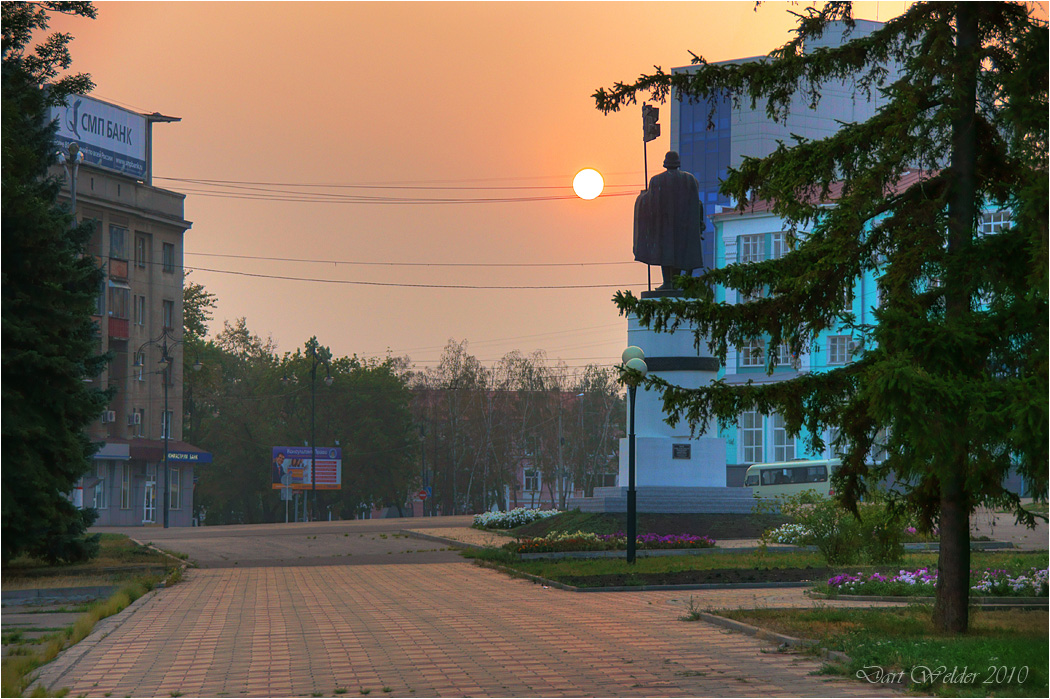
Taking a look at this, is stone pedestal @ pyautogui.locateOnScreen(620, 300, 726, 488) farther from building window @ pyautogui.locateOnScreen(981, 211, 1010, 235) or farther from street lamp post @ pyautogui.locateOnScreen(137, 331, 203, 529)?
street lamp post @ pyautogui.locateOnScreen(137, 331, 203, 529)

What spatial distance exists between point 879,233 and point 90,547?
58.0 feet

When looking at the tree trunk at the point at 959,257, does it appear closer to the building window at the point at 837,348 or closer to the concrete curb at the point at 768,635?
the concrete curb at the point at 768,635

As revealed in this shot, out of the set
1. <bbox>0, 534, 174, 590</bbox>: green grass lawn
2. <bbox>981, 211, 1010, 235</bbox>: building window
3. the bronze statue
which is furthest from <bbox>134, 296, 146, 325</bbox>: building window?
<bbox>981, 211, 1010, 235</bbox>: building window

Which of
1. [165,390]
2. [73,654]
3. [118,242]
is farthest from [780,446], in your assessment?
[73,654]

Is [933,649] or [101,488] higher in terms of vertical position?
[933,649]

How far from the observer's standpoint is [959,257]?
1071cm

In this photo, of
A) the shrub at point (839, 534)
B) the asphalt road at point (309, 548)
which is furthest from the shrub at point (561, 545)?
the shrub at point (839, 534)

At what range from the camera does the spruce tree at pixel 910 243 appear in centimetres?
1009

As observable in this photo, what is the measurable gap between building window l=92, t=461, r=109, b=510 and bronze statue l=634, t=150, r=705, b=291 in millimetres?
38154

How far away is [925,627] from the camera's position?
36.8 feet

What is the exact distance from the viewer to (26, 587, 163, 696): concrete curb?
9.39 metres

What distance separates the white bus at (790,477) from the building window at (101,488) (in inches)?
1298

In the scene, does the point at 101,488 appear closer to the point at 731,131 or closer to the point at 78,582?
the point at 78,582

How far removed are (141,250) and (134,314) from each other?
3.48m
